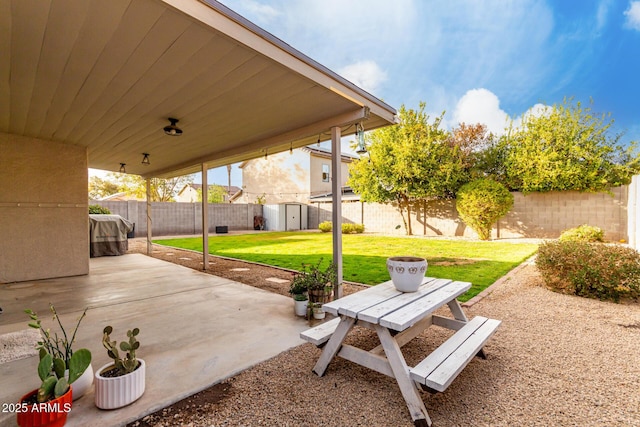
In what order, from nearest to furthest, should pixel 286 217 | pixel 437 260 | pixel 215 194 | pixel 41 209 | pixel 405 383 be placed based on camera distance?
1. pixel 405 383
2. pixel 41 209
3. pixel 437 260
4. pixel 286 217
5. pixel 215 194

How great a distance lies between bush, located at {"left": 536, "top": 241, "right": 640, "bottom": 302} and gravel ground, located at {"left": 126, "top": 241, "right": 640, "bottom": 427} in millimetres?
1161

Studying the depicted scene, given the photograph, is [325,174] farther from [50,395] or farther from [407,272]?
[50,395]

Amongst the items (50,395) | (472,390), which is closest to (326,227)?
(472,390)

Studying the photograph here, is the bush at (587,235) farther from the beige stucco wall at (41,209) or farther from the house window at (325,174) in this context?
the house window at (325,174)

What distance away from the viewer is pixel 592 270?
385 centimetres

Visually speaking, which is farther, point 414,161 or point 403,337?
point 414,161

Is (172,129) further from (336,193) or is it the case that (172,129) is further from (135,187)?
(135,187)

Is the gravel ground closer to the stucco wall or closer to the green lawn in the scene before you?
the green lawn

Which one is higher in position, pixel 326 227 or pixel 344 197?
pixel 344 197

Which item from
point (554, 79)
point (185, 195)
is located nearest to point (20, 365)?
point (554, 79)

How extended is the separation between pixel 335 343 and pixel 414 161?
10739mm

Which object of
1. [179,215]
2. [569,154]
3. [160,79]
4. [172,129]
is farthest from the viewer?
[179,215]

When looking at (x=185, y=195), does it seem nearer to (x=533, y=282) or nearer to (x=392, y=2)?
(x=392, y=2)

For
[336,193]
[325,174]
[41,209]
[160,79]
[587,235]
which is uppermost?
[325,174]
